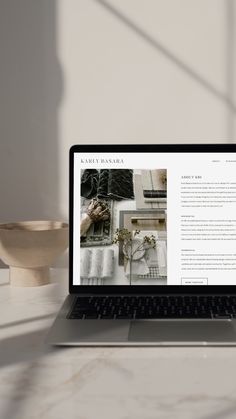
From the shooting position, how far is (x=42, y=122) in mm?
1565

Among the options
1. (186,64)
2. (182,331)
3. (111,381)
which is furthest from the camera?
(186,64)

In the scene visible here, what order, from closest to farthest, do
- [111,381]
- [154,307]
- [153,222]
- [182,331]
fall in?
[111,381]
[182,331]
[154,307]
[153,222]

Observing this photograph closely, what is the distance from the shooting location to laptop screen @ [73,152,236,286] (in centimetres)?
111

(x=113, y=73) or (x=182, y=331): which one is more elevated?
(x=113, y=73)

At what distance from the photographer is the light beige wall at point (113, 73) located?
1.53 m

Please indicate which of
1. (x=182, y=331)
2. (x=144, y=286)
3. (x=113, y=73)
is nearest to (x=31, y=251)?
(x=144, y=286)

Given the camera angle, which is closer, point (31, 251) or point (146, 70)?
point (31, 251)

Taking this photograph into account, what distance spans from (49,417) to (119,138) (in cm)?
102

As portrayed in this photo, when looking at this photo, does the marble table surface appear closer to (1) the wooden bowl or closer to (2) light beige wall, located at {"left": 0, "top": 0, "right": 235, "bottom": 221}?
(1) the wooden bowl

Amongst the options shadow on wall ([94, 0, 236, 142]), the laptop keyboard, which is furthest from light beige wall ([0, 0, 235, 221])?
the laptop keyboard

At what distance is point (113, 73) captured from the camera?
1551mm

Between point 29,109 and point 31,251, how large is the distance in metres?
0.51

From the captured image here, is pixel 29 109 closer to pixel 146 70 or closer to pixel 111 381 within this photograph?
pixel 146 70

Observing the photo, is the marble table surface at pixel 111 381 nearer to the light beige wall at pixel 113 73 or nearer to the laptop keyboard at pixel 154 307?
the laptop keyboard at pixel 154 307
